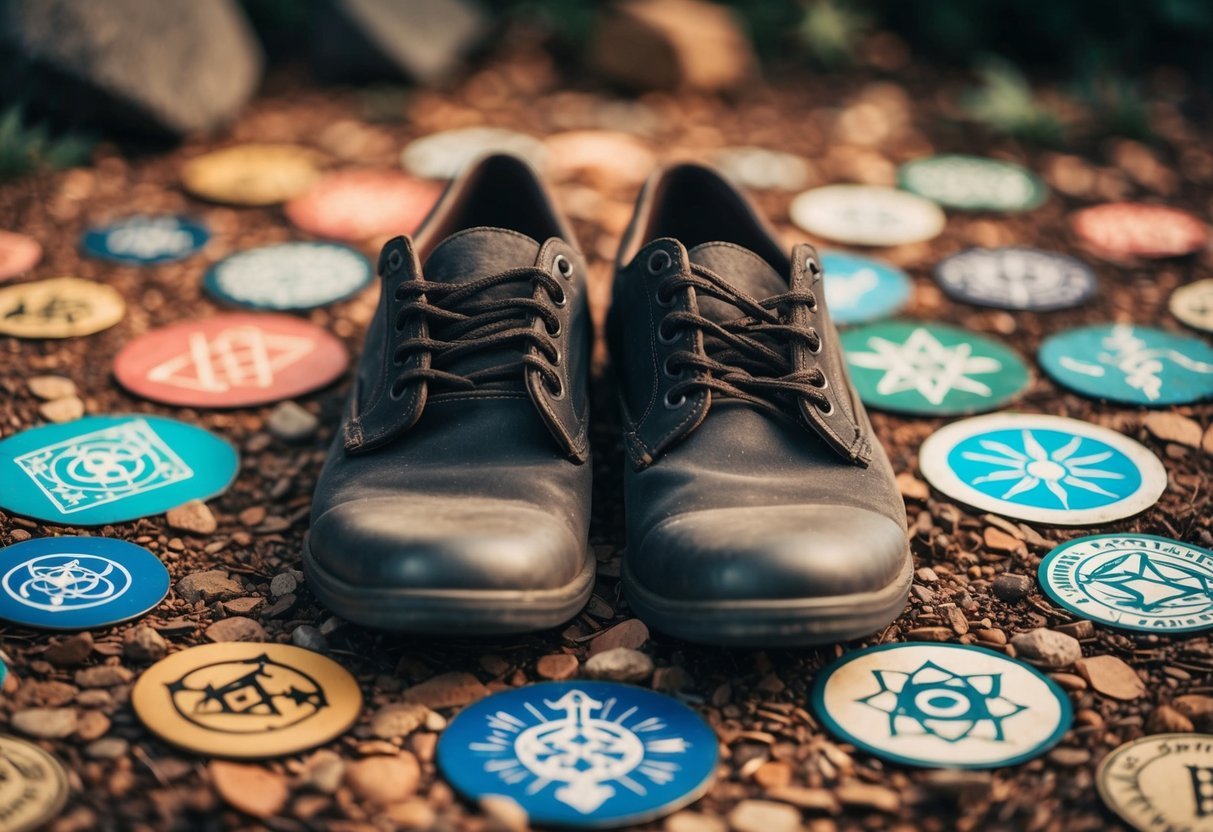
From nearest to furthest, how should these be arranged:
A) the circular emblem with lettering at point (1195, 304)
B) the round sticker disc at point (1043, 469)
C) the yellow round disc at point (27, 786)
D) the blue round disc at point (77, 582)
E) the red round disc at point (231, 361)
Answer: the yellow round disc at point (27, 786) → the blue round disc at point (77, 582) → the round sticker disc at point (1043, 469) → the red round disc at point (231, 361) → the circular emblem with lettering at point (1195, 304)

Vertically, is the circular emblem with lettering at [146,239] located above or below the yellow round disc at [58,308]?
above

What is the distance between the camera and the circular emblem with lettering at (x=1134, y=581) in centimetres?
230

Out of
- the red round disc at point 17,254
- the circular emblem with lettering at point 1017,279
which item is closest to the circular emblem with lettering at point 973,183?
the circular emblem with lettering at point 1017,279

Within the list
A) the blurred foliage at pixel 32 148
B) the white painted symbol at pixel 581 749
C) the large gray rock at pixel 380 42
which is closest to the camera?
the white painted symbol at pixel 581 749

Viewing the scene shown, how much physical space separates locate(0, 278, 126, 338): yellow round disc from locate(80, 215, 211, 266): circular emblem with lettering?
0.20m

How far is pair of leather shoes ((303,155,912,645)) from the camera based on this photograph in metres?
2.04

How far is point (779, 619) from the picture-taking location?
2.01 metres

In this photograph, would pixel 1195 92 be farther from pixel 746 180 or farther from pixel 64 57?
pixel 64 57

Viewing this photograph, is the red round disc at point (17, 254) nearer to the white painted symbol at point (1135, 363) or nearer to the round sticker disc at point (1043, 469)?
the round sticker disc at point (1043, 469)

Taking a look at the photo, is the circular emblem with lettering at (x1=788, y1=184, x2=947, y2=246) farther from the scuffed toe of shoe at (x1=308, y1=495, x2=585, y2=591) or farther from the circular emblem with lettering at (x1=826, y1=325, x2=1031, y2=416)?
the scuffed toe of shoe at (x1=308, y1=495, x2=585, y2=591)

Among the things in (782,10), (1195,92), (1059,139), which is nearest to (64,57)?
(782,10)

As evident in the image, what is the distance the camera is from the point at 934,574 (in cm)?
248

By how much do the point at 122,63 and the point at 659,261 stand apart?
259cm

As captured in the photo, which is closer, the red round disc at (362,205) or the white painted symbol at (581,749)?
the white painted symbol at (581,749)
